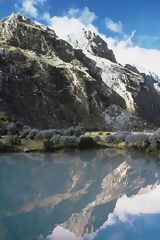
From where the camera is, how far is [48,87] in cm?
17150

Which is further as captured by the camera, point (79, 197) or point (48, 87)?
point (48, 87)

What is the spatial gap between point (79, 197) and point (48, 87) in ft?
427

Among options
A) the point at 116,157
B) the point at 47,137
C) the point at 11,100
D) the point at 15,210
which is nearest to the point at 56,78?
the point at 11,100

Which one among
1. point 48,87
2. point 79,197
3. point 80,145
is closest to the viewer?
point 79,197

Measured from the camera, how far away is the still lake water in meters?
30.9

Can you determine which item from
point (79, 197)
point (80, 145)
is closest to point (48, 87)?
point (80, 145)

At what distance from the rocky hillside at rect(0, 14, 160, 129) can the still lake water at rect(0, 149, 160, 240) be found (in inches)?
2980

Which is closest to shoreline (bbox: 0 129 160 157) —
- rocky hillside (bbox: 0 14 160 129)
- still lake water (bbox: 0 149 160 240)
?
still lake water (bbox: 0 149 160 240)

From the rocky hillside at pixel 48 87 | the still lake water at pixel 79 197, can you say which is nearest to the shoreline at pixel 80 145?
the still lake water at pixel 79 197

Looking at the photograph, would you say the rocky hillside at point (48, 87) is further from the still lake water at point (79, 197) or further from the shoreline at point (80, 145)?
the still lake water at point (79, 197)

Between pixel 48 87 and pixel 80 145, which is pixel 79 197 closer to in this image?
pixel 80 145

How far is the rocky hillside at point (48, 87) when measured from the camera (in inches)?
6078

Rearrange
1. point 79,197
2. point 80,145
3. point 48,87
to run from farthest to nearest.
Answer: point 48,87 → point 80,145 → point 79,197

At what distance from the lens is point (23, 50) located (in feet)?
610
